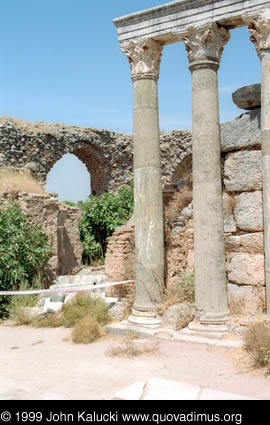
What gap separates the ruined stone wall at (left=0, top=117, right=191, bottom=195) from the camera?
63.6 feet

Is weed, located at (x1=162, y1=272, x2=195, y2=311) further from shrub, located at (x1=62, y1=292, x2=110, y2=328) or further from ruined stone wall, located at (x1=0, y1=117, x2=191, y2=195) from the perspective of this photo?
ruined stone wall, located at (x1=0, y1=117, x2=191, y2=195)

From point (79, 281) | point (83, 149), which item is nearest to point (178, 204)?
point (79, 281)

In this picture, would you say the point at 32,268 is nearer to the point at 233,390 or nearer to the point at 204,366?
the point at 204,366

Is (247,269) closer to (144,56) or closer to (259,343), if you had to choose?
(259,343)

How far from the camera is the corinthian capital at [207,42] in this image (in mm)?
7903

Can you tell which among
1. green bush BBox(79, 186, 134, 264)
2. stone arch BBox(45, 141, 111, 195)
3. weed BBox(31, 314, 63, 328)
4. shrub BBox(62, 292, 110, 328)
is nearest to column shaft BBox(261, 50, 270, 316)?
shrub BBox(62, 292, 110, 328)

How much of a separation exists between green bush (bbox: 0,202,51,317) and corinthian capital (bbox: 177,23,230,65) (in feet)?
18.9

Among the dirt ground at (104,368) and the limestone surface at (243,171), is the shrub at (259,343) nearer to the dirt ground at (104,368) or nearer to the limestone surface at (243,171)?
the dirt ground at (104,368)

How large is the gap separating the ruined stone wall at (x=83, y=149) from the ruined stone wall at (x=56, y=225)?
578cm

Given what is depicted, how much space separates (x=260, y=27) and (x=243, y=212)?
120 inches

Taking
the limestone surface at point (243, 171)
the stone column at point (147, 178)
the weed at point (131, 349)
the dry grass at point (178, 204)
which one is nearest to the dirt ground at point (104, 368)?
the weed at point (131, 349)

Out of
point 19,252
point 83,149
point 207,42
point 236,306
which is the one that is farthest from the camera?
point 83,149

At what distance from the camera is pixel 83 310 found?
30.3 ft
